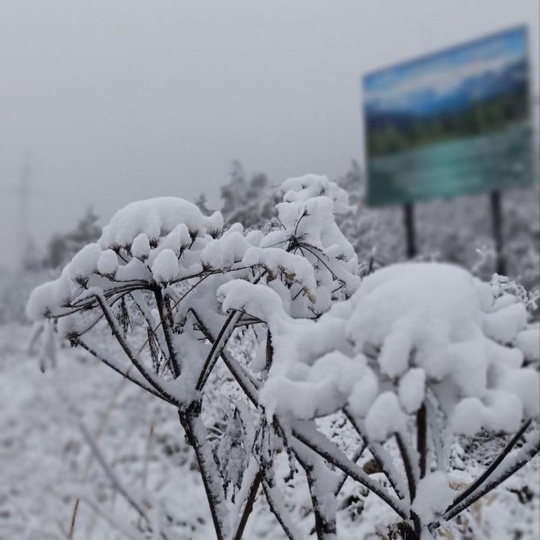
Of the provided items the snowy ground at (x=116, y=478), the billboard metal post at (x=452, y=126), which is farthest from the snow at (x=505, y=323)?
the billboard metal post at (x=452, y=126)

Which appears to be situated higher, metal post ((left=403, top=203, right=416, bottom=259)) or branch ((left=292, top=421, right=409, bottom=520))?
branch ((left=292, top=421, right=409, bottom=520))

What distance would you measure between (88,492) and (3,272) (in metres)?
34.5

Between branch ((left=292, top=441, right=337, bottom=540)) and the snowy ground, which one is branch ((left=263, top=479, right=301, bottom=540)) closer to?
branch ((left=292, top=441, right=337, bottom=540))

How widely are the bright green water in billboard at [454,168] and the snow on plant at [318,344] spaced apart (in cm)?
1768

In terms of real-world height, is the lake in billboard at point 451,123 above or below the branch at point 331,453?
above

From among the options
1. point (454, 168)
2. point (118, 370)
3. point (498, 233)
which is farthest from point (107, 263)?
point (454, 168)

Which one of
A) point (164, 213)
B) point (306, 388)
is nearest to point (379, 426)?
point (306, 388)

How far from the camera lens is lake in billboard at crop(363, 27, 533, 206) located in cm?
1884

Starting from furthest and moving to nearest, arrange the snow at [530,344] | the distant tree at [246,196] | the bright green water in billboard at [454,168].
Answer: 1. the bright green water in billboard at [454,168]
2. the distant tree at [246,196]
3. the snow at [530,344]

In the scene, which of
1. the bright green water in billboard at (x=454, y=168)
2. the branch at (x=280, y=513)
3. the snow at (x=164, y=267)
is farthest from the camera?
the bright green water in billboard at (x=454, y=168)

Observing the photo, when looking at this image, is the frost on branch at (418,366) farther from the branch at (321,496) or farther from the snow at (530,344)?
the branch at (321,496)

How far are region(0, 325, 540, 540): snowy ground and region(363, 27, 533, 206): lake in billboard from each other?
13.9m

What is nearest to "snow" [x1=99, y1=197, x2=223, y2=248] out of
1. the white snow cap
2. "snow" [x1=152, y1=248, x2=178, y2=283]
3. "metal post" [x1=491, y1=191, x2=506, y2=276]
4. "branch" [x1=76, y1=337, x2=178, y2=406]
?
"snow" [x1=152, y1=248, x2=178, y2=283]

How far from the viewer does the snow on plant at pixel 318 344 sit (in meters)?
1.25
